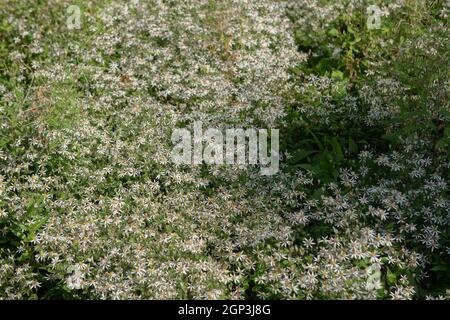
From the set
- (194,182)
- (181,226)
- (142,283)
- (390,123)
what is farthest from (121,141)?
(390,123)

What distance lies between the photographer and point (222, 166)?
6.67 metres

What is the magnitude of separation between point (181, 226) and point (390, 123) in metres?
3.15

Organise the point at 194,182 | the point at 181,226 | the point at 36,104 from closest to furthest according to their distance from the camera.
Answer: the point at 181,226
the point at 194,182
the point at 36,104

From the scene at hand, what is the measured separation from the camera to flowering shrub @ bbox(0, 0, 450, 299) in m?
5.32

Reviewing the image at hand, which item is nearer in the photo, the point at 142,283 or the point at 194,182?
the point at 142,283

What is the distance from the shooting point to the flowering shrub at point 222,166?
532 cm

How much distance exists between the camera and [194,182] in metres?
6.36

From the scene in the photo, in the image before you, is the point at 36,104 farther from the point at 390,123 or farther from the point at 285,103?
the point at 390,123

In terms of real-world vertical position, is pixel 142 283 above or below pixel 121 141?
below

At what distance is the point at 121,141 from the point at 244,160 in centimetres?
161
